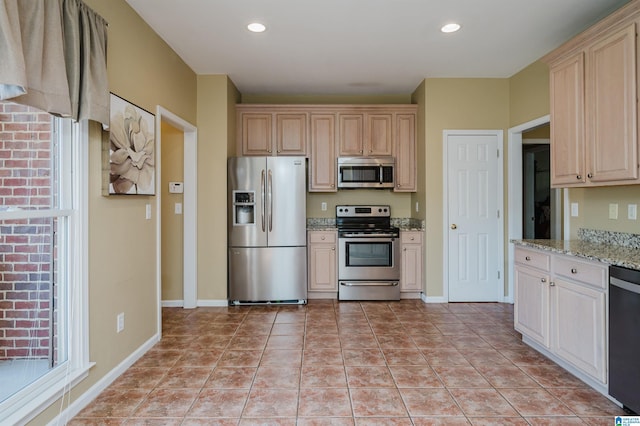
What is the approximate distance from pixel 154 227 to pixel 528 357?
3.27 metres

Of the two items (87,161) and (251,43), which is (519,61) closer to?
(251,43)

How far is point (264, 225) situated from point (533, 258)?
2.80 metres

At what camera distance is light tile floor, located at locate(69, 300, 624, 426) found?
6.90 ft

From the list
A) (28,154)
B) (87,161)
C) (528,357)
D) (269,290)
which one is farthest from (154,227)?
(528,357)

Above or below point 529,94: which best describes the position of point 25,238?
below

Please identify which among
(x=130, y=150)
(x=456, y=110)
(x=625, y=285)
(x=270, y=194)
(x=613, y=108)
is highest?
(x=456, y=110)

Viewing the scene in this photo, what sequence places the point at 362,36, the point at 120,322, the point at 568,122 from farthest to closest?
the point at 362,36 → the point at 568,122 → the point at 120,322

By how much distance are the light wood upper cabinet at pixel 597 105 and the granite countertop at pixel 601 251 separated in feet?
Answer: 1.52

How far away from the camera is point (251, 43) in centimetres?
347

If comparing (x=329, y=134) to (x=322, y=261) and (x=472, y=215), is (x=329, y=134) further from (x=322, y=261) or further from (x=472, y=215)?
(x=472, y=215)

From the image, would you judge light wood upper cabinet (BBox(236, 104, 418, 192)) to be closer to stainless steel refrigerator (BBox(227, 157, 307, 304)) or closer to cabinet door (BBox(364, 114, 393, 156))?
cabinet door (BBox(364, 114, 393, 156))

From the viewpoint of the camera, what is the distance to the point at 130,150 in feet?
8.76

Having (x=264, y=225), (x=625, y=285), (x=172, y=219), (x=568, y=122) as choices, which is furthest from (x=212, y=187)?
(x=625, y=285)

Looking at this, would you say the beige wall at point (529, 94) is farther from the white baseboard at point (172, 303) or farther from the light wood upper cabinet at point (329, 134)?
the white baseboard at point (172, 303)
